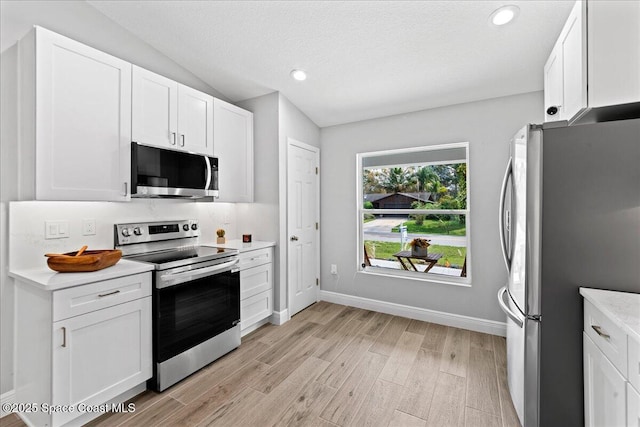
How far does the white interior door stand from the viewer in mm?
3332

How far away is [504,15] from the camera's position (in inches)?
75.0

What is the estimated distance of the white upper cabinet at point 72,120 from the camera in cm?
175

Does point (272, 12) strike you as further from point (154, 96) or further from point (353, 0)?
point (154, 96)

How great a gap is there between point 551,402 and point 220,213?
3119 mm

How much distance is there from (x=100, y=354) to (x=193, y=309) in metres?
0.61

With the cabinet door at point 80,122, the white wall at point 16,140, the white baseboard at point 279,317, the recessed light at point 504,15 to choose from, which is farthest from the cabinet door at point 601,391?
the white wall at point 16,140

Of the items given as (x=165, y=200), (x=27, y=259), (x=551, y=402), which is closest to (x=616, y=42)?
(x=551, y=402)

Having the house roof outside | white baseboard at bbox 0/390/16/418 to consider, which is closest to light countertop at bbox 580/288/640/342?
the house roof outside

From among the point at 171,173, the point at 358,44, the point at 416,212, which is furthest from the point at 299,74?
the point at 416,212

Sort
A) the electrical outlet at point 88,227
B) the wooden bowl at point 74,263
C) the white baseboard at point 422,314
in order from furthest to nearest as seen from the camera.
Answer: the white baseboard at point 422,314 → the electrical outlet at point 88,227 → the wooden bowl at point 74,263

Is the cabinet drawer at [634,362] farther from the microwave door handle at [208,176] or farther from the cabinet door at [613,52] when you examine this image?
the microwave door handle at [208,176]

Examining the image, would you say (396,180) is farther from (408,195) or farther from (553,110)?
(553,110)

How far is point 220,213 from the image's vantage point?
3271 millimetres

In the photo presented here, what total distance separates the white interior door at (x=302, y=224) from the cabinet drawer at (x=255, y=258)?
29 cm
